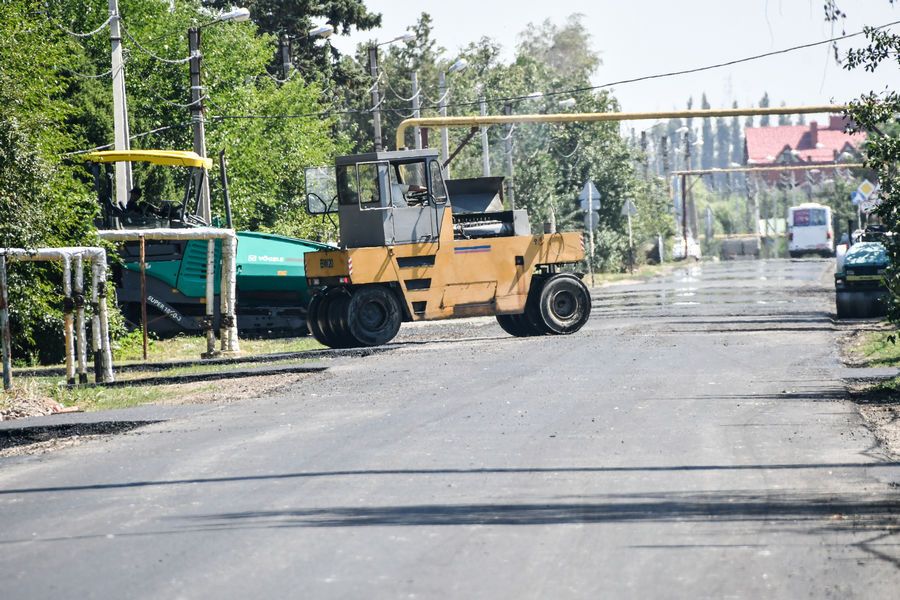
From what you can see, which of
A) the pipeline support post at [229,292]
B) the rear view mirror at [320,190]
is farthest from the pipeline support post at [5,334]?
the rear view mirror at [320,190]

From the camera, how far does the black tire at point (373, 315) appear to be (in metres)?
24.7

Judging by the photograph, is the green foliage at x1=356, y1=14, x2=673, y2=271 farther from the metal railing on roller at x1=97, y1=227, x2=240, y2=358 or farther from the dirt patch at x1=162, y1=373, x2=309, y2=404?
the dirt patch at x1=162, y1=373, x2=309, y2=404

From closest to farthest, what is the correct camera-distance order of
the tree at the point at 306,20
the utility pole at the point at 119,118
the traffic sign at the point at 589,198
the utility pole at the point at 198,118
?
1. the utility pole at the point at 119,118
2. the utility pole at the point at 198,118
3. the traffic sign at the point at 589,198
4. the tree at the point at 306,20

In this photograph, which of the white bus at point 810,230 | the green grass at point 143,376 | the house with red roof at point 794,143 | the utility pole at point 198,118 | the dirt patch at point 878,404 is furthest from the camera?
the house with red roof at point 794,143

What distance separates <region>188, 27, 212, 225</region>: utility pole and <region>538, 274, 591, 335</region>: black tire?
24.6 feet

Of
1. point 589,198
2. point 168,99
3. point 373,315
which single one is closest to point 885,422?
point 373,315

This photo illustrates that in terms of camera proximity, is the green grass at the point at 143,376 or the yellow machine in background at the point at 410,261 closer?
the green grass at the point at 143,376

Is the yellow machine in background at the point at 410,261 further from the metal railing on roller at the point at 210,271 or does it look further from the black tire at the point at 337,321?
the metal railing on roller at the point at 210,271

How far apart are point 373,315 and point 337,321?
0.64 m

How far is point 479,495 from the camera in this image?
9578mm

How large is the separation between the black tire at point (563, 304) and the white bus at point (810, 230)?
2784 inches

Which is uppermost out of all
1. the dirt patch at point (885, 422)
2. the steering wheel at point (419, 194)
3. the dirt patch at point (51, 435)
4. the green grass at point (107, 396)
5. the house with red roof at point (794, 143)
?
the house with red roof at point (794, 143)

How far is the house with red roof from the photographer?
176 metres

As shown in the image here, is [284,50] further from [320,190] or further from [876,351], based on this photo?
[876,351]
